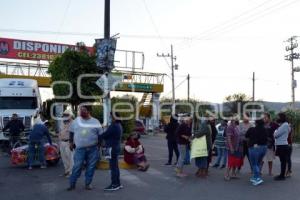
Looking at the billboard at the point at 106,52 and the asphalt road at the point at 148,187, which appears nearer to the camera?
the asphalt road at the point at 148,187

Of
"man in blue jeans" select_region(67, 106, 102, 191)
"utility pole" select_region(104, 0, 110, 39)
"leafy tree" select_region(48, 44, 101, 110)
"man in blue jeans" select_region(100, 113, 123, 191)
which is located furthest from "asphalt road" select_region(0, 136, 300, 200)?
"leafy tree" select_region(48, 44, 101, 110)

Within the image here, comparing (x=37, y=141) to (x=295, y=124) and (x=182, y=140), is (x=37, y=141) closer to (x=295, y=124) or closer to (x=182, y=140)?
(x=182, y=140)

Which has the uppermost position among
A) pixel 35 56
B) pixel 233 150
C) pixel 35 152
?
pixel 35 56

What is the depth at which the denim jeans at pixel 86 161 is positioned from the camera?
11.1 meters

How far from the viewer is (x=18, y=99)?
2519 centimetres

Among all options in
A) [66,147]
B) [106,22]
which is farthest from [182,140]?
[106,22]

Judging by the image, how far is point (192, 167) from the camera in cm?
1611

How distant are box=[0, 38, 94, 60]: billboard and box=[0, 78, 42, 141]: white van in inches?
695

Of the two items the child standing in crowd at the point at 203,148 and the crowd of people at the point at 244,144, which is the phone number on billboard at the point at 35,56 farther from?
the child standing in crowd at the point at 203,148

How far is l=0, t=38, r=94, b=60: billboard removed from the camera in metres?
43.6

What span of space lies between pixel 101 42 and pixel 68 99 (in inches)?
534

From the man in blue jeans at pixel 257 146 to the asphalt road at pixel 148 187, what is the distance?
32 centimetres

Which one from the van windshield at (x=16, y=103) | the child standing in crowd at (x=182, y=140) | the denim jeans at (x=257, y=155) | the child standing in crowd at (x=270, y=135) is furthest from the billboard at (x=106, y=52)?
the van windshield at (x=16, y=103)

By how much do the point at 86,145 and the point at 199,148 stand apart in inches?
144
